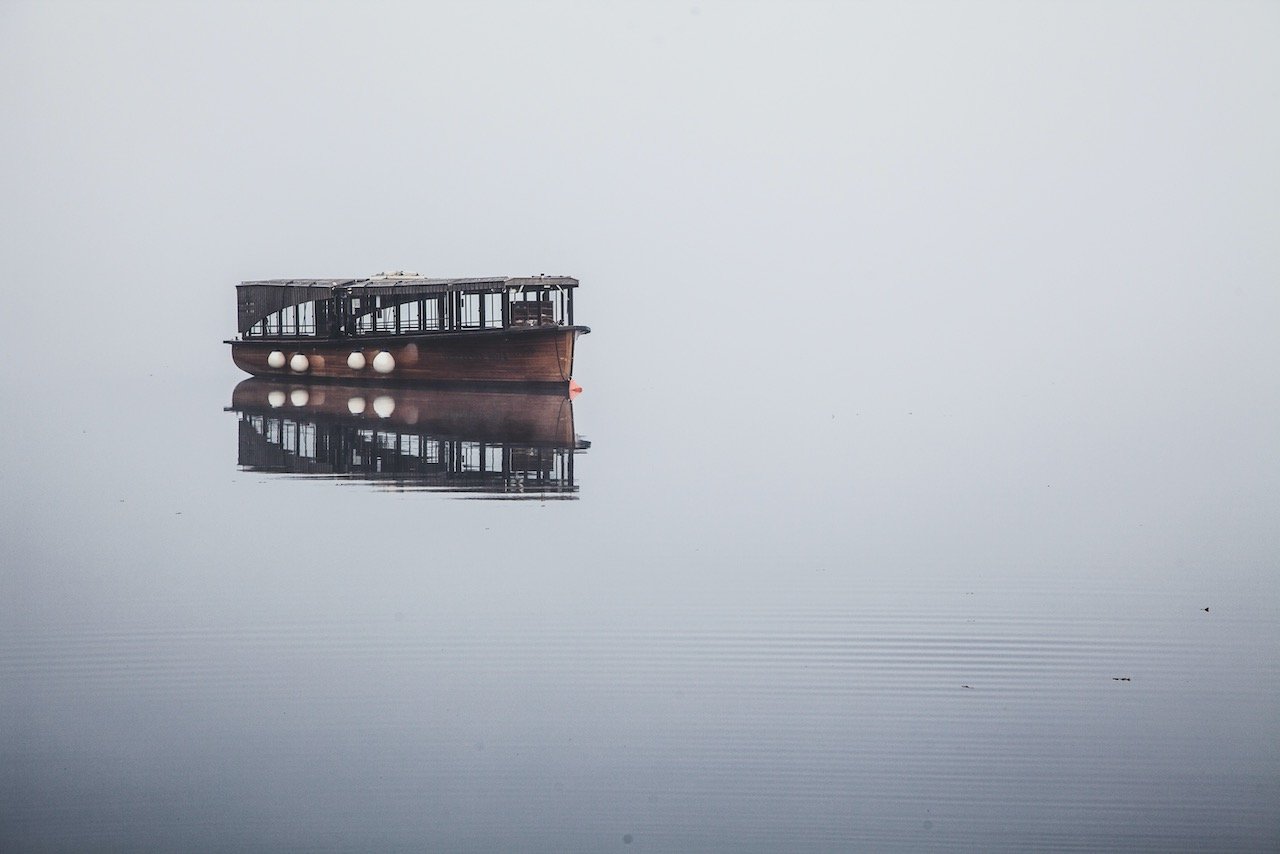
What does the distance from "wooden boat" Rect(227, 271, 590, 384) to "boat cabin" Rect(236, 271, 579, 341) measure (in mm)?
14

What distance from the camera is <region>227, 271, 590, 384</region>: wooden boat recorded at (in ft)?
61.6

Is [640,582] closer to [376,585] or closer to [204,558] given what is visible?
[376,585]

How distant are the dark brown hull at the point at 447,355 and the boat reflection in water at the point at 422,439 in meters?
0.33

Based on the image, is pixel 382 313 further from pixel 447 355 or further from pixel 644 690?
pixel 644 690

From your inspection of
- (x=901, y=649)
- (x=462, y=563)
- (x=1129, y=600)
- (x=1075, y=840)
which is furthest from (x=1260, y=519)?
(x=1075, y=840)

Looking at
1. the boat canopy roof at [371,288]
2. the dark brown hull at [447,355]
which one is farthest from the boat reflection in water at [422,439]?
the boat canopy roof at [371,288]

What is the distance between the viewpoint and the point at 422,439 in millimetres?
13227

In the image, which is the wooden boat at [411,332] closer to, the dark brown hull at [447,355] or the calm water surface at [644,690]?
the dark brown hull at [447,355]

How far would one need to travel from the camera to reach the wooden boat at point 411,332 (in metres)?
18.8

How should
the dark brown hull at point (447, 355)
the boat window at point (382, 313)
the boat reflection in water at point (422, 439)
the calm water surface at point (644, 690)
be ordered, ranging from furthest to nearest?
the boat window at point (382, 313) < the dark brown hull at point (447, 355) < the boat reflection in water at point (422, 439) < the calm water surface at point (644, 690)

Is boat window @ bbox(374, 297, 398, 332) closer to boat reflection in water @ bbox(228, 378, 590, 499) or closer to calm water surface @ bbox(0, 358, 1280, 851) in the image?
boat reflection in water @ bbox(228, 378, 590, 499)

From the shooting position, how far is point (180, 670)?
18.5 feet

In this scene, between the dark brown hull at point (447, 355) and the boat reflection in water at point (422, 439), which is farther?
the dark brown hull at point (447, 355)

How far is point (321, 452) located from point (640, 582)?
594 centimetres
